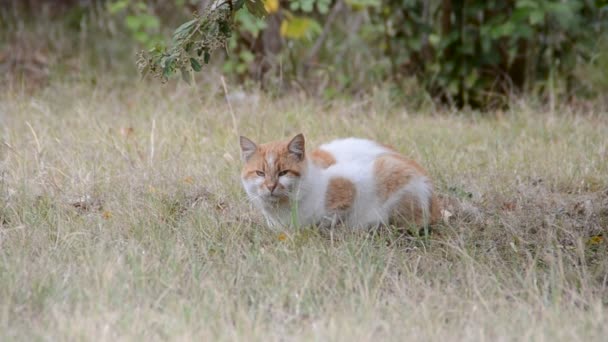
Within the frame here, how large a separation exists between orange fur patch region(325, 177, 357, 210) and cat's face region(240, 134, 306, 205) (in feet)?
0.59

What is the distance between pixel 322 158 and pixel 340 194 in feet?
0.86

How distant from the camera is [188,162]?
17.8 feet

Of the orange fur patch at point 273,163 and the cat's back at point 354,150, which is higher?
the orange fur patch at point 273,163

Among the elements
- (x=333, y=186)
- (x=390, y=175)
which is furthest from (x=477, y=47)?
(x=333, y=186)

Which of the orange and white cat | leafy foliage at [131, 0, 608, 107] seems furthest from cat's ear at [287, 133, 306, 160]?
leafy foliage at [131, 0, 608, 107]

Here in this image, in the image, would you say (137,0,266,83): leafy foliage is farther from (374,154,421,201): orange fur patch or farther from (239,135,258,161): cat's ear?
(374,154,421,201): orange fur patch

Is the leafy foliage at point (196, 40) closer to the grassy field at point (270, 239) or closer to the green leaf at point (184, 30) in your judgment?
the green leaf at point (184, 30)

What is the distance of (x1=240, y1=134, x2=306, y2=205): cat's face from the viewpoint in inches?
159

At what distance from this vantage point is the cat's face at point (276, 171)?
403 cm

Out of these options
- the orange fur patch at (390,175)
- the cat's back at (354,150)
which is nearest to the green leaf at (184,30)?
the cat's back at (354,150)

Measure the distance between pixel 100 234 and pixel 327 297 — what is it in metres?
1.32

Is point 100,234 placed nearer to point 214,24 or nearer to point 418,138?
point 214,24

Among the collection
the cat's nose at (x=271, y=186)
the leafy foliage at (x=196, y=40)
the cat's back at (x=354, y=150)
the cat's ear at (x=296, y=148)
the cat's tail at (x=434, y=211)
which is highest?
the leafy foliage at (x=196, y=40)

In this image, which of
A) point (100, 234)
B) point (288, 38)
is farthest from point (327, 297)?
point (288, 38)
